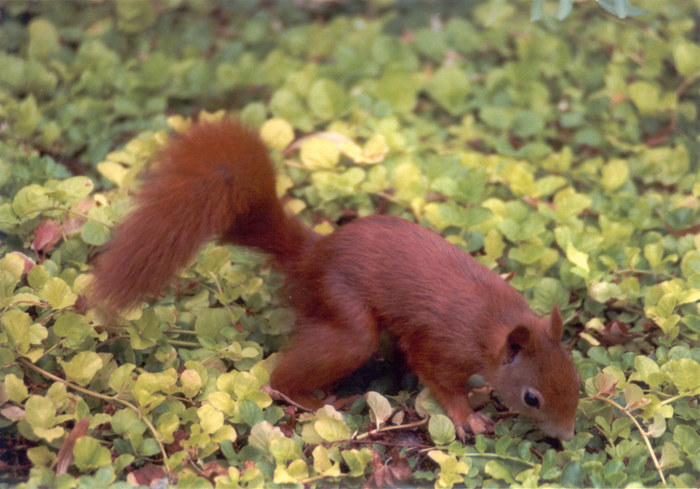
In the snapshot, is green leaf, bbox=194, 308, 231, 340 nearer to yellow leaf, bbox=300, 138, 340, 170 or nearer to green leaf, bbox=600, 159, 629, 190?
yellow leaf, bbox=300, 138, 340, 170

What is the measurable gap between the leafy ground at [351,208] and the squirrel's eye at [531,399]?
3.8 inches

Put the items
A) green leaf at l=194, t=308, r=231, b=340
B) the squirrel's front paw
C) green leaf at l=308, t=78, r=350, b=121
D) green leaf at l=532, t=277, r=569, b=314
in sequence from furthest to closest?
green leaf at l=308, t=78, r=350, b=121 < green leaf at l=532, t=277, r=569, b=314 < green leaf at l=194, t=308, r=231, b=340 < the squirrel's front paw

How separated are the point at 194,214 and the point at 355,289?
1.47 feet

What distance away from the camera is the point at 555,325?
6.19 ft

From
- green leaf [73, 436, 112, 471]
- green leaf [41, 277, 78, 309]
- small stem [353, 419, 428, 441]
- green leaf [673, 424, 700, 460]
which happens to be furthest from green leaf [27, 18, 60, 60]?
green leaf [673, 424, 700, 460]

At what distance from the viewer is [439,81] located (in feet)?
11.0

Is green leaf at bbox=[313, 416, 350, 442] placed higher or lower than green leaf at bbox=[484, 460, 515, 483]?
higher

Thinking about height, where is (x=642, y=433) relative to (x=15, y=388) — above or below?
below

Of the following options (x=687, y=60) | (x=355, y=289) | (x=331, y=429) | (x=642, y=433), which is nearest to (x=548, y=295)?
(x=642, y=433)

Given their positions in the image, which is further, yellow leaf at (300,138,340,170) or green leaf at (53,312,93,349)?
yellow leaf at (300,138,340,170)

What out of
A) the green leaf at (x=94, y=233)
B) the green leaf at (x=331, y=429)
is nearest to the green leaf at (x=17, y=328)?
the green leaf at (x=94, y=233)

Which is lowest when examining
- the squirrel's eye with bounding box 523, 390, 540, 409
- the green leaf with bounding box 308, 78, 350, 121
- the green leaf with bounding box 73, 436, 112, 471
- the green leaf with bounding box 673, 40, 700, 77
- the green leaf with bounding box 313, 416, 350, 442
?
the green leaf with bounding box 313, 416, 350, 442

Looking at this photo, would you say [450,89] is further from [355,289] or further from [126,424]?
[126,424]

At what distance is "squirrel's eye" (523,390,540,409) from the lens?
6.32 feet
